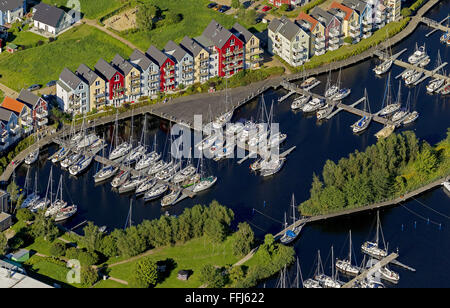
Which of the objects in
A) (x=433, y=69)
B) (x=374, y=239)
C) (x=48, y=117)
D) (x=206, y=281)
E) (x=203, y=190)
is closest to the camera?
(x=206, y=281)

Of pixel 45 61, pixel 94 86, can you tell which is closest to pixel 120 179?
pixel 94 86

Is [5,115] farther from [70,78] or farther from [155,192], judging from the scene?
[155,192]

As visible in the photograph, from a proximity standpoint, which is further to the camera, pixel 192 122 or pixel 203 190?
pixel 192 122

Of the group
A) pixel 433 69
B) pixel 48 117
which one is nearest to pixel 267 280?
pixel 48 117

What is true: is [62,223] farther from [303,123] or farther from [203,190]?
[303,123]

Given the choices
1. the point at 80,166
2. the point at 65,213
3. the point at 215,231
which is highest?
the point at 215,231

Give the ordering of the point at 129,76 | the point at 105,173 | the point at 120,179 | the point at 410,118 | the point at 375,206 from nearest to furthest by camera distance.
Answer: the point at 375,206, the point at 120,179, the point at 105,173, the point at 410,118, the point at 129,76

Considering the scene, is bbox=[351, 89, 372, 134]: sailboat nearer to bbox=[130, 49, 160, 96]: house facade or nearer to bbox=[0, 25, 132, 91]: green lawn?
bbox=[130, 49, 160, 96]: house facade
